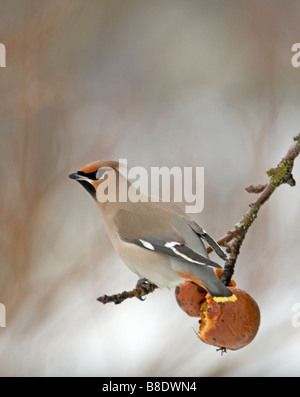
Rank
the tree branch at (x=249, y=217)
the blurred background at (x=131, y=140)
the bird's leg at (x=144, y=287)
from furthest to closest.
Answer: the blurred background at (x=131, y=140) → the bird's leg at (x=144, y=287) → the tree branch at (x=249, y=217)

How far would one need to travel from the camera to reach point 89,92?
63.3 inches

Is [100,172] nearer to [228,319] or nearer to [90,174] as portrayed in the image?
[90,174]

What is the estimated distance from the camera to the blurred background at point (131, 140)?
4.08 ft

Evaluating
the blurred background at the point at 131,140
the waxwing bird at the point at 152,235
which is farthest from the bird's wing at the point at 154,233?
the blurred background at the point at 131,140

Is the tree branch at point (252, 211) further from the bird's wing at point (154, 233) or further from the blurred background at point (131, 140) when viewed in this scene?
the blurred background at point (131, 140)

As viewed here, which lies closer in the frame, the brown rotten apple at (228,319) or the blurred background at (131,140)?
the brown rotten apple at (228,319)

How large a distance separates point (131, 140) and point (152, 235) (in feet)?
2.44

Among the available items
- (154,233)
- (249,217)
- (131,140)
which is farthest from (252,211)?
(131,140)

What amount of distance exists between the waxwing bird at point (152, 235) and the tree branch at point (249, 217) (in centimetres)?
1

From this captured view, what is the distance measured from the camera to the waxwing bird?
67 centimetres

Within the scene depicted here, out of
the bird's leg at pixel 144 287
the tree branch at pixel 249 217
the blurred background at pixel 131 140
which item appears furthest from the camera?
the blurred background at pixel 131 140

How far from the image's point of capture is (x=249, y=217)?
648mm

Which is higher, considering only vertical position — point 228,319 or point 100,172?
point 100,172

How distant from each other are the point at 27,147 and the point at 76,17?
0.44m
